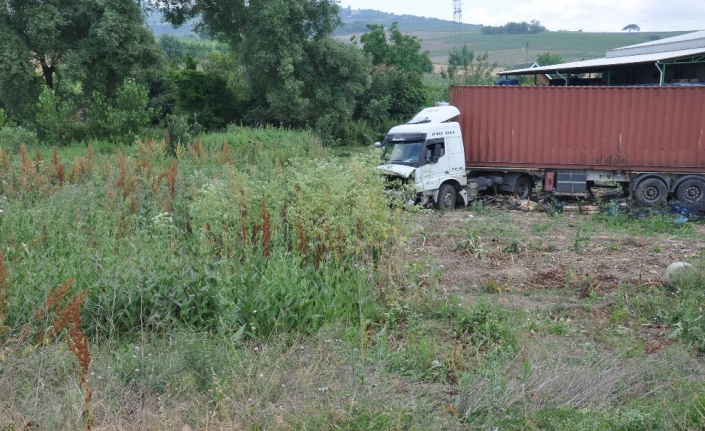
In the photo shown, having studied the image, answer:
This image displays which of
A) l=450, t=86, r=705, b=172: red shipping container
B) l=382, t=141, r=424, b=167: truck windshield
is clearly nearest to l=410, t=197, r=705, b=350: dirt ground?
l=382, t=141, r=424, b=167: truck windshield

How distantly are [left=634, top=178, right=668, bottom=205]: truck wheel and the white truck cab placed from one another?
14.4 ft

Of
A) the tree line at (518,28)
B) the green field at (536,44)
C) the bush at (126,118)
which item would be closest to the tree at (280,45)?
the bush at (126,118)

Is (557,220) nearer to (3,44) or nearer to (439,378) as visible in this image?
(439,378)

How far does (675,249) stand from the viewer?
37.6ft

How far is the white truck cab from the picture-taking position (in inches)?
608

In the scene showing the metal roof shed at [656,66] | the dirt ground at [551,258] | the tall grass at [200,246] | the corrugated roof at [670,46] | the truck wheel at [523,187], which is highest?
the corrugated roof at [670,46]

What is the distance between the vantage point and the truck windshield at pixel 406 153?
51.0ft

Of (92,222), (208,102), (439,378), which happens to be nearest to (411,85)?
(208,102)

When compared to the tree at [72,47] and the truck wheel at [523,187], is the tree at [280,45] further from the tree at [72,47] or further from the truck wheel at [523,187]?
the truck wheel at [523,187]

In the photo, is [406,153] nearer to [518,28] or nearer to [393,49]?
[393,49]

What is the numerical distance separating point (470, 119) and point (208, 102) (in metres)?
17.1

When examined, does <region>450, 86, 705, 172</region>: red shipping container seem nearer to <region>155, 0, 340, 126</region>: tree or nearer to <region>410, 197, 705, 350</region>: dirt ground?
<region>410, 197, 705, 350</region>: dirt ground

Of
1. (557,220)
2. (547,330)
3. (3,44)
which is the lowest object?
(557,220)

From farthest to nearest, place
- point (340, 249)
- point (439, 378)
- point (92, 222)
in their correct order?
point (92, 222)
point (340, 249)
point (439, 378)
